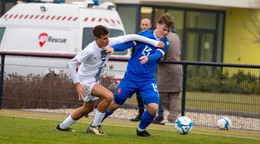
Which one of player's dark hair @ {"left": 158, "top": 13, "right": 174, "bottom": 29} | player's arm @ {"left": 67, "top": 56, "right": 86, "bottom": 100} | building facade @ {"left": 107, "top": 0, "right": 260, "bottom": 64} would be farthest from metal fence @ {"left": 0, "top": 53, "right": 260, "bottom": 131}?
building facade @ {"left": 107, "top": 0, "right": 260, "bottom": 64}

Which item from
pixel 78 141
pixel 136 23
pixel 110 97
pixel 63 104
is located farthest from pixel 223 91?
pixel 136 23

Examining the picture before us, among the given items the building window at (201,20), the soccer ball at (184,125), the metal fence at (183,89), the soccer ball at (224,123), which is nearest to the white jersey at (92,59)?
the soccer ball at (184,125)

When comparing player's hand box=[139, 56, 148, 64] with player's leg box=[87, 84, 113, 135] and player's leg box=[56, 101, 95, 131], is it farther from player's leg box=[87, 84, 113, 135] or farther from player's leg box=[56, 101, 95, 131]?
player's leg box=[56, 101, 95, 131]

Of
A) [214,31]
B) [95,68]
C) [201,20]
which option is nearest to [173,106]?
[95,68]

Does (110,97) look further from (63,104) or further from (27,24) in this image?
(27,24)

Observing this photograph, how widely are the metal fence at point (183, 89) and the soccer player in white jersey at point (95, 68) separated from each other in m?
4.37

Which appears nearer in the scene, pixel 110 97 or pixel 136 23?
pixel 110 97

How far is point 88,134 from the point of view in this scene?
13.6 meters

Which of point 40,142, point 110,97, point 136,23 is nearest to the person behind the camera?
point 40,142

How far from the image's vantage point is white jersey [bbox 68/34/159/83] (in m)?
13.3

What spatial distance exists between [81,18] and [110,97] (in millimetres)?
8925

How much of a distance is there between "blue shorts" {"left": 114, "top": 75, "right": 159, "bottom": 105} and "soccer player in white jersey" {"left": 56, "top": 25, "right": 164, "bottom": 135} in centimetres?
28

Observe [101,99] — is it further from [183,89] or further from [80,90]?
[183,89]

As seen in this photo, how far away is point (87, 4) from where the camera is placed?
22.5 m
